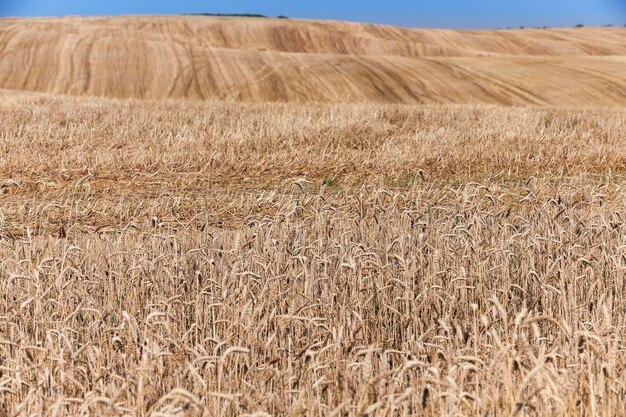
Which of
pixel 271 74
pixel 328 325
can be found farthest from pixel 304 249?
pixel 271 74

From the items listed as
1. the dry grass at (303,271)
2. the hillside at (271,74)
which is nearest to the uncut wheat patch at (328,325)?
the dry grass at (303,271)

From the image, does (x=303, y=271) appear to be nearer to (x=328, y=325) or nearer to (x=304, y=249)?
(x=304, y=249)

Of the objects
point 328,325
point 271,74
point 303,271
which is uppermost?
point 271,74

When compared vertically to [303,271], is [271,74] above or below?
above

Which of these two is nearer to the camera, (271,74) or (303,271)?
(303,271)

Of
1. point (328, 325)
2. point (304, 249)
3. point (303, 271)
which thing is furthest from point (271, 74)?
point (328, 325)

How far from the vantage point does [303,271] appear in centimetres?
470

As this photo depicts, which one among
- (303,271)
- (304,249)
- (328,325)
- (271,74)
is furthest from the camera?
(271,74)

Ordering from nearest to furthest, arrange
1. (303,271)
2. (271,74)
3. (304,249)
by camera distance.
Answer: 1. (303,271)
2. (304,249)
3. (271,74)

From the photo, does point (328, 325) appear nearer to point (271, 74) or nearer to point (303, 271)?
point (303, 271)

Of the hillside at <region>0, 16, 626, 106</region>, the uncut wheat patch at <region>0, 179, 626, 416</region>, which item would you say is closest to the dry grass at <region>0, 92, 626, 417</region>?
the uncut wheat patch at <region>0, 179, 626, 416</region>

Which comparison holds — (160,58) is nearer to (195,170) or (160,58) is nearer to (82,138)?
(82,138)

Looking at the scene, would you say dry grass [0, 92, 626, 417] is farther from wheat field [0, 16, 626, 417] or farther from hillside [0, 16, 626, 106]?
hillside [0, 16, 626, 106]

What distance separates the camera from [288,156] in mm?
11281
